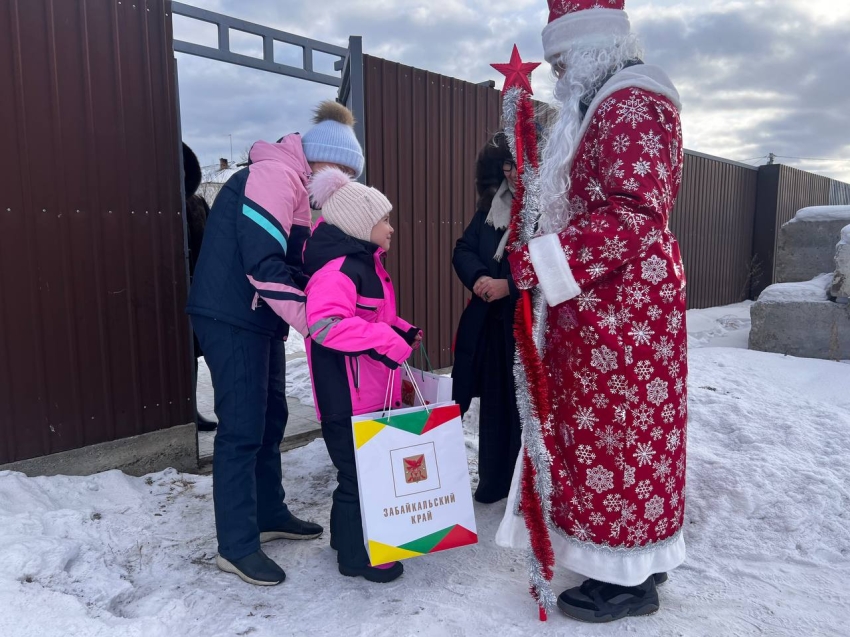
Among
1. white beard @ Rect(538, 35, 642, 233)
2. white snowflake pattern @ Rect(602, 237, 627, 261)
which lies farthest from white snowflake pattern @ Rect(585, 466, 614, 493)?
white beard @ Rect(538, 35, 642, 233)

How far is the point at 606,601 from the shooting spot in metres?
2.07

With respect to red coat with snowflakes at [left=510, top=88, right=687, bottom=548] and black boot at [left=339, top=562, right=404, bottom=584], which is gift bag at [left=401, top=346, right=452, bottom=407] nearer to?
red coat with snowflakes at [left=510, top=88, right=687, bottom=548]

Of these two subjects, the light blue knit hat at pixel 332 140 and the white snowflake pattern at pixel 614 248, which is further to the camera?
the light blue knit hat at pixel 332 140

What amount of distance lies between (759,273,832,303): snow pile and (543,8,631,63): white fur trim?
4.21 meters

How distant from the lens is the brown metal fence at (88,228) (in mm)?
2771

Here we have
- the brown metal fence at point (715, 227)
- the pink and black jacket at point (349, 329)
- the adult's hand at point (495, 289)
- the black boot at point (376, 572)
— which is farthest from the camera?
the brown metal fence at point (715, 227)

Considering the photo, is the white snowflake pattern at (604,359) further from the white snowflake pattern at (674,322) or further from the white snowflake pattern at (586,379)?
the white snowflake pattern at (674,322)

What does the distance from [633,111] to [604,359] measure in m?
0.77

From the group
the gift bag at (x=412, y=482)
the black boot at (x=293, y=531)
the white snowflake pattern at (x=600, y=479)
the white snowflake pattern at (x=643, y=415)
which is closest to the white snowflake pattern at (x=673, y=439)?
the white snowflake pattern at (x=643, y=415)

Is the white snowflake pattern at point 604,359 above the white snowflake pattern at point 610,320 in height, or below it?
below

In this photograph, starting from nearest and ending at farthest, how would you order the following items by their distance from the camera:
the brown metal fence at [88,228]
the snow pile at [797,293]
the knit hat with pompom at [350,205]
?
the knit hat with pompom at [350,205] < the brown metal fence at [88,228] < the snow pile at [797,293]

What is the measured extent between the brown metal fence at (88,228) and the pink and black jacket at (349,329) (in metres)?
1.34

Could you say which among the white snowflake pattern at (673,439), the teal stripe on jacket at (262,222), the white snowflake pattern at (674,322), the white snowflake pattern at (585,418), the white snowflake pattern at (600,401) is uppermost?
the teal stripe on jacket at (262,222)

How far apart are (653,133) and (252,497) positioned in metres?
1.91
